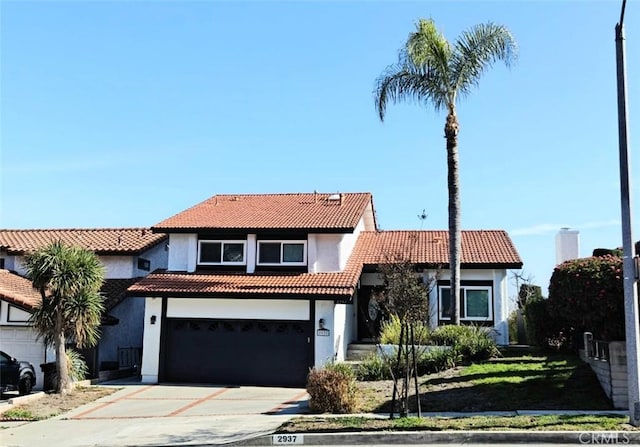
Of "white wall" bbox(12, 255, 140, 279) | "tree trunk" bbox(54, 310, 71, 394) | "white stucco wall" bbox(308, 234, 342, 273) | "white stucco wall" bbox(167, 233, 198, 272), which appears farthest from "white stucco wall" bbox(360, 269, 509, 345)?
"tree trunk" bbox(54, 310, 71, 394)

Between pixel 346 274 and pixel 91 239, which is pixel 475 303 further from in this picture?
pixel 91 239

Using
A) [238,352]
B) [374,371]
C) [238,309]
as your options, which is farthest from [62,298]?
[374,371]

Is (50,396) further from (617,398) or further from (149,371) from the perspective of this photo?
(617,398)

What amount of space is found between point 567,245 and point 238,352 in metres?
11.6

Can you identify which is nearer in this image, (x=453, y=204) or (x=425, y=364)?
(x=425, y=364)

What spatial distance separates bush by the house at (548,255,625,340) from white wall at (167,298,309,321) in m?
8.92

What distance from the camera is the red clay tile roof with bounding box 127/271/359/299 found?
20.1 meters

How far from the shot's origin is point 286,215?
78.9 feet

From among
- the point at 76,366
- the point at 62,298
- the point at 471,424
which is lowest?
the point at 471,424

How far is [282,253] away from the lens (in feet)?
74.3

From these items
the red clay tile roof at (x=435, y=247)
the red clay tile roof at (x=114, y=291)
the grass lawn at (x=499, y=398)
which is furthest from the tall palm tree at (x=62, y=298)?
the red clay tile roof at (x=435, y=247)

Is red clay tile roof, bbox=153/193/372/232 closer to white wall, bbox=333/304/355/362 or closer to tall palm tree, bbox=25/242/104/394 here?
white wall, bbox=333/304/355/362

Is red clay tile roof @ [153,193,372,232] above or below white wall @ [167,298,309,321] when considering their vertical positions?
above

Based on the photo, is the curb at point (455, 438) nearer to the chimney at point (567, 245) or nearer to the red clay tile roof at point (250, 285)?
the red clay tile roof at point (250, 285)
